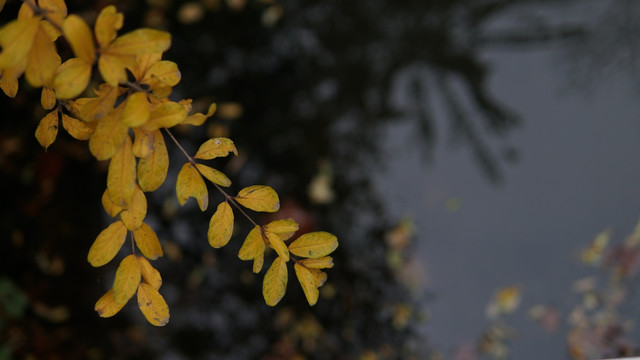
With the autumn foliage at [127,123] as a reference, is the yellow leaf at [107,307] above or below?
below

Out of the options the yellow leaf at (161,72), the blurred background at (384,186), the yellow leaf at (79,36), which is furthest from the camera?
the blurred background at (384,186)

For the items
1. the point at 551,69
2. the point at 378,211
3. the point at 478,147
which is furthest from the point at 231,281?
the point at 551,69

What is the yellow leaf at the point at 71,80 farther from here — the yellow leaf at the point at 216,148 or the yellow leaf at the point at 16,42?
the yellow leaf at the point at 216,148

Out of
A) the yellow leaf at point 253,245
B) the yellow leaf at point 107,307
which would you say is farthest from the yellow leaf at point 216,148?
the yellow leaf at point 107,307

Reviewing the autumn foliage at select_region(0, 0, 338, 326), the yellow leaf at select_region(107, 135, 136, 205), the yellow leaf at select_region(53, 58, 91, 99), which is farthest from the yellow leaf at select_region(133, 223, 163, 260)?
the yellow leaf at select_region(53, 58, 91, 99)

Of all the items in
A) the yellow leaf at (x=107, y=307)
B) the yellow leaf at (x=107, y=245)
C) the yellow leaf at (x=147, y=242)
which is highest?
the yellow leaf at (x=147, y=242)

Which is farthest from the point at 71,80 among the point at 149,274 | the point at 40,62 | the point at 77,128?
the point at 149,274

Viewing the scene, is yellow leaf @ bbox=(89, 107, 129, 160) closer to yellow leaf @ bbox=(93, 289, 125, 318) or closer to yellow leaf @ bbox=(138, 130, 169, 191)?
yellow leaf @ bbox=(138, 130, 169, 191)
